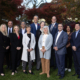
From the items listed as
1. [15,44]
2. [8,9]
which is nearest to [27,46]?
[15,44]

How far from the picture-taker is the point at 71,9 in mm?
4090

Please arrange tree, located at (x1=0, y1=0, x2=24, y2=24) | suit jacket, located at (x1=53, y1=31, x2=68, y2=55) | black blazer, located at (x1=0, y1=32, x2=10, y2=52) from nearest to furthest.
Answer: suit jacket, located at (x1=53, y1=31, x2=68, y2=55)
black blazer, located at (x1=0, y1=32, x2=10, y2=52)
tree, located at (x1=0, y1=0, x2=24, y2=24)

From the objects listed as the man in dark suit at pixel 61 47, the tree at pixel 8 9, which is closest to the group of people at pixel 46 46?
the man in dark suit at pixel 61 47

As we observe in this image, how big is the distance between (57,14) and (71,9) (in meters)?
4.72

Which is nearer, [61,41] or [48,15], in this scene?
[61,41]

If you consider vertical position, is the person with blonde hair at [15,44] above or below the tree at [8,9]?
below

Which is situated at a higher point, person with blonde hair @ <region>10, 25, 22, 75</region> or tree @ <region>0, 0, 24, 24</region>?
tree @ <region>0, 0, 24, 24</region>

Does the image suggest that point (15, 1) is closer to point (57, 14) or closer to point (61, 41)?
point (61, 41)

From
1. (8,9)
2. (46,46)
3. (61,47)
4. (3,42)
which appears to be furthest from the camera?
(8,9)

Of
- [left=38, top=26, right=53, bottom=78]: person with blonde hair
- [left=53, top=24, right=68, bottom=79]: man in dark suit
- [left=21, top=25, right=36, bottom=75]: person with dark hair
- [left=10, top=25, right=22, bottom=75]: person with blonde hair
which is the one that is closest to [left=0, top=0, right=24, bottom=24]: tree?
[left=10, top=25, right=22, bottom=75]: person with blonde hair

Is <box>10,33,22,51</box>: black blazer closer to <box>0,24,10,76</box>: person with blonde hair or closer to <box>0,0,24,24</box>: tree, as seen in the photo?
<box>0,24,10,76</box>: person with blonde hair

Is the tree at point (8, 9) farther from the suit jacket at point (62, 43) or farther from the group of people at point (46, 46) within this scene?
the suit jacket at point (62, 43)

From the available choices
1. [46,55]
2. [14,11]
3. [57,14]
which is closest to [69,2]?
[46,55]

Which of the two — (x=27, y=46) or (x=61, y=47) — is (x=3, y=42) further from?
(x=61, y=47)
